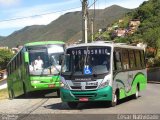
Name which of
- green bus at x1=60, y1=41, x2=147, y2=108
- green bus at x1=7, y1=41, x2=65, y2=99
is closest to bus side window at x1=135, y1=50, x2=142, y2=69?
green bus at x1=60, y1=41, x2=147, y2=108

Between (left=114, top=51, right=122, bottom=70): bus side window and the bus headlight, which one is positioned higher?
(left=114, top=51, right=122, bottom=70): bus side window

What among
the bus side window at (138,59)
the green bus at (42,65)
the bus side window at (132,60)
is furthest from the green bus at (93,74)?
the green bus at (42,65)

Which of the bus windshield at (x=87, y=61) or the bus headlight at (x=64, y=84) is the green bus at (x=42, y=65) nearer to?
the bus windshield at (x=87, y=61)

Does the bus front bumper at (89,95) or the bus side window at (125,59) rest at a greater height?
the bus side window at (125,59)

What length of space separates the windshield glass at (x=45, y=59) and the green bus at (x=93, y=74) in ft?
20.9

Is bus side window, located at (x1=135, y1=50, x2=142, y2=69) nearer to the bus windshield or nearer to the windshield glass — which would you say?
the bus windshield

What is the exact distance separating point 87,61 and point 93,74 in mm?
659

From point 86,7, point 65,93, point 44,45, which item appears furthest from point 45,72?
point 86,7

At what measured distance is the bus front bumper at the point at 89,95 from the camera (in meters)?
17.0

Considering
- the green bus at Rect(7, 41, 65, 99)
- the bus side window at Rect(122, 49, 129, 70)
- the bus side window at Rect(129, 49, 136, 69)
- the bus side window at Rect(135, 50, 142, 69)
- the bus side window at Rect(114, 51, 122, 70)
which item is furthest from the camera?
the green bus at Rect(7, 41, 65, 99)

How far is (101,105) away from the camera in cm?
1848

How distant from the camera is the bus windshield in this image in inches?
683

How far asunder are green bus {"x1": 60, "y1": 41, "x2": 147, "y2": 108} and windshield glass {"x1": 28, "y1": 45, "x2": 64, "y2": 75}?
638 centimetres

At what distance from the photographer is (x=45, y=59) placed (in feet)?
81.7
